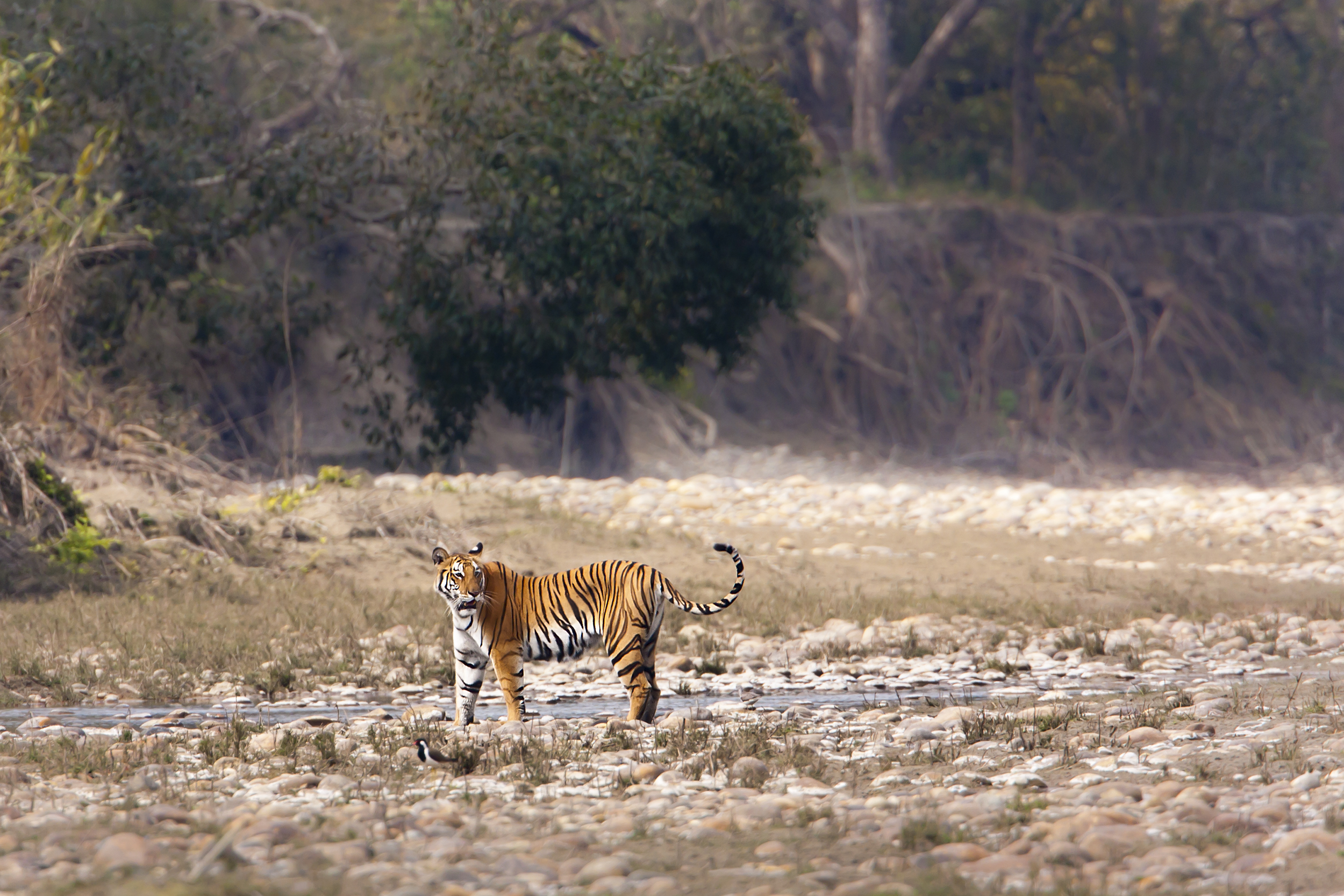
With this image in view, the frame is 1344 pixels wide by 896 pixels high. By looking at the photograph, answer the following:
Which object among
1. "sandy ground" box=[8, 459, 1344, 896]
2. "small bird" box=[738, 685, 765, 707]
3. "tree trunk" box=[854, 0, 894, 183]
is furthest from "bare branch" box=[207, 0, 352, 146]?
"small bird" box=[738, 685, 765, 707]

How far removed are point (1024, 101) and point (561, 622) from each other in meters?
26.2

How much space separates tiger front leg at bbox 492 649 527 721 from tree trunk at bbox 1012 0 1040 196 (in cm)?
2519

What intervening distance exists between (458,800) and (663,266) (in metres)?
11.3

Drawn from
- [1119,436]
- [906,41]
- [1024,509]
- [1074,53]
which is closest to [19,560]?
[1024,509]

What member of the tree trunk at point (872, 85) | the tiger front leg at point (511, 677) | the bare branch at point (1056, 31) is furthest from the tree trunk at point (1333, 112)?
the tiger front leg at point (511, 677)

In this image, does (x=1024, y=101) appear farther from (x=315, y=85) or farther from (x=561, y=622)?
(x=561, y=622)

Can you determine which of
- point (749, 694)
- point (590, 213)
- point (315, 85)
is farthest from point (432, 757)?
point (315, 85)

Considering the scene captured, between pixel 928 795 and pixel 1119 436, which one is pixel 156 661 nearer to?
pixel 928 795

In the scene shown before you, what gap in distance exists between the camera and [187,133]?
17.4m

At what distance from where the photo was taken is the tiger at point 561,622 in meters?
6.58

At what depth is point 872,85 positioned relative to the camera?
29094mm

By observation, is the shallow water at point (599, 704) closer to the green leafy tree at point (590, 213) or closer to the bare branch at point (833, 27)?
the green leafy tree at point (590, 213)

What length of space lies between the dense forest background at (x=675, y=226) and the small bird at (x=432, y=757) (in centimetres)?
818

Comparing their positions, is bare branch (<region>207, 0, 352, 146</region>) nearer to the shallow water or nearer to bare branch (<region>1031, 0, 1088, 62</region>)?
the shallow water
